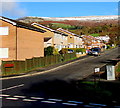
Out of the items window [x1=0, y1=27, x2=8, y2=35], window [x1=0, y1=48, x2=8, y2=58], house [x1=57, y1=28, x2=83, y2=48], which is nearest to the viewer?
window [x1=0, y1=48, x2=8, y2=58]

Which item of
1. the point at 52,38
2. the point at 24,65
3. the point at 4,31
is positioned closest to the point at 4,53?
the point at 4,31

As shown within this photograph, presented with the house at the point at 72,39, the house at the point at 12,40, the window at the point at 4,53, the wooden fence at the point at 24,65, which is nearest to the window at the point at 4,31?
the house at the point at 12,40

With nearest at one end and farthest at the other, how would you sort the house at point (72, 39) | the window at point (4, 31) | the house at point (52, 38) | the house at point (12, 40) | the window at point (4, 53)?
the house at point (12, 40) < the window at point (4, 53) < the window at point (4, 31) < the house at point (52, 38) < the house at point (72, 39)

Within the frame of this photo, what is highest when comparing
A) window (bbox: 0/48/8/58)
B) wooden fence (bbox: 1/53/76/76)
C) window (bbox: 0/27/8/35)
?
window (bbox: 0/27/8/35)

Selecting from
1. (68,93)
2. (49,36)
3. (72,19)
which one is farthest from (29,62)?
(72,19)

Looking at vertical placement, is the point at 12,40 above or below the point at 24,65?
above

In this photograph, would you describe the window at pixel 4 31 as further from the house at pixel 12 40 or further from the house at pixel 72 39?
the house at pixel 72 39

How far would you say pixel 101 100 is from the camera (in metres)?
9.62

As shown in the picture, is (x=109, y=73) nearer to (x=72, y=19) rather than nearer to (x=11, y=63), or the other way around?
(x=11, y=63)

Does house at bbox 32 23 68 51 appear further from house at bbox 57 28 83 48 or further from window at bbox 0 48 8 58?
window at bbox 0 48 8 58

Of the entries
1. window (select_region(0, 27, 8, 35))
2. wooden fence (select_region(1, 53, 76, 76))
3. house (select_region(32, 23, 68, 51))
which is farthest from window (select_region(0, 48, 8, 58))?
house (select_region(32, 23, 68, 51))

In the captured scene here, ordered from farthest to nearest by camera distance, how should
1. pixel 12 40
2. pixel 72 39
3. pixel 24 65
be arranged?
1. pixel 72 39
2. pixel 12 40
3. pixel 24 65

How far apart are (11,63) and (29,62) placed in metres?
3.20

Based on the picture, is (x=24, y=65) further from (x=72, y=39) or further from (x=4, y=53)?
(x=72, y=39)
